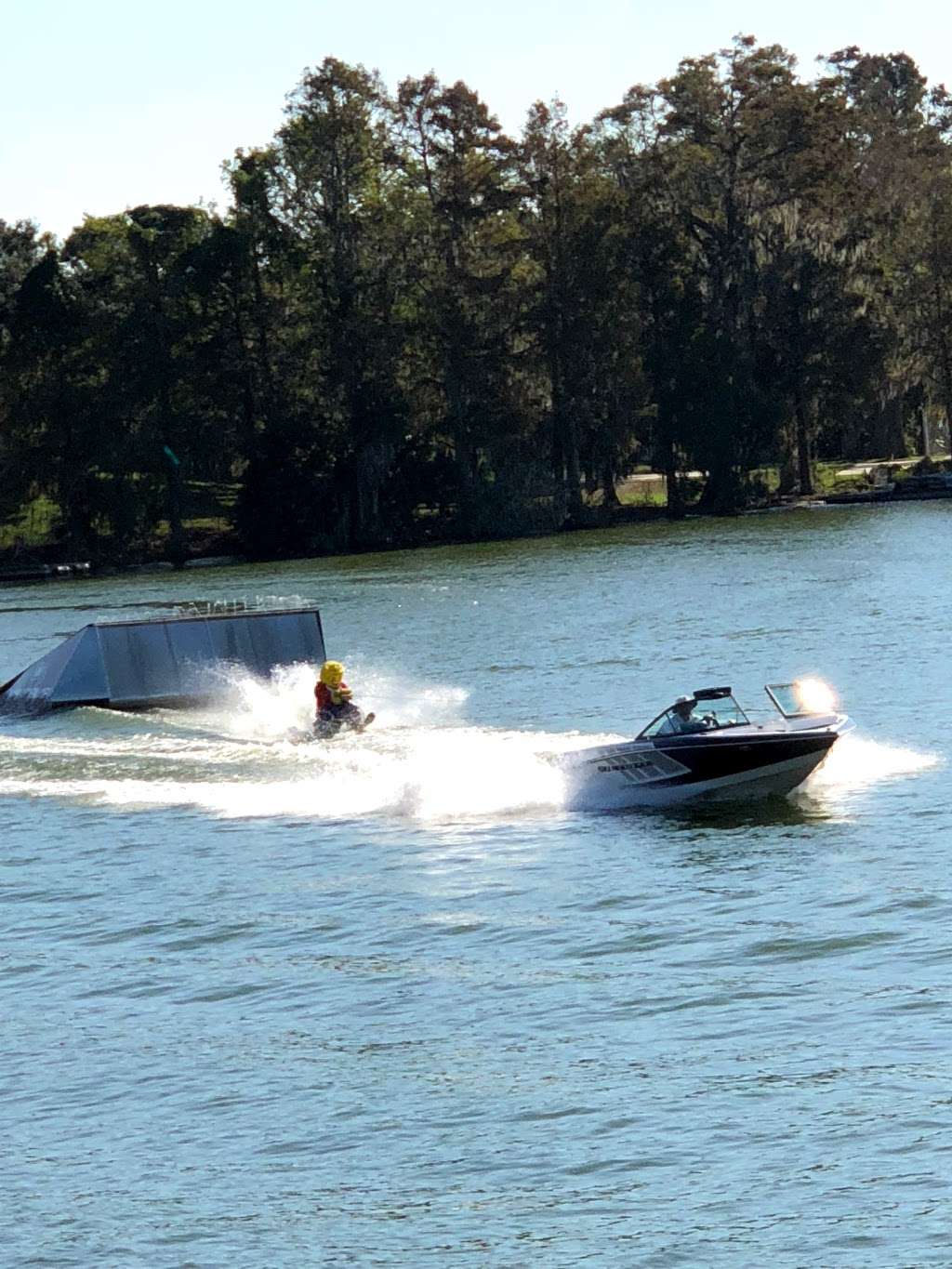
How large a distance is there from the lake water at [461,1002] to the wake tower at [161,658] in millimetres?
2433

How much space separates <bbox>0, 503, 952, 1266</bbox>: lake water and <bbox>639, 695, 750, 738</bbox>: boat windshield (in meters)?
1.26

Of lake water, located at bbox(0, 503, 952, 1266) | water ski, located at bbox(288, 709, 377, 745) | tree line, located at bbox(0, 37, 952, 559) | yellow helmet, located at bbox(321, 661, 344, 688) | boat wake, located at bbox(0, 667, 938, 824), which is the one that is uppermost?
tree line, located at bbox(0, 37, 952, 559)

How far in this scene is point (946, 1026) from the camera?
18.5 m

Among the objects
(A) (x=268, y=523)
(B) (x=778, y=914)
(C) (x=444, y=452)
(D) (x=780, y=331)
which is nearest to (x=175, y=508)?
(A) (x=268, y=523)

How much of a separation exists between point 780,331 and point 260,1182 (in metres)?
106

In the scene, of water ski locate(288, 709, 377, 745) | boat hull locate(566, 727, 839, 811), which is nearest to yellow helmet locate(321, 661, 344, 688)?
water ski locate(288, 709, 377, 745)

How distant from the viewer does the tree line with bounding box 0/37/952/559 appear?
379 feet

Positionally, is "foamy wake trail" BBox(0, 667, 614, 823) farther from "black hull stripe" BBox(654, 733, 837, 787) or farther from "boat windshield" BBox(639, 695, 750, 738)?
"black hull stripe" BBox(654, 733, 837, 787)

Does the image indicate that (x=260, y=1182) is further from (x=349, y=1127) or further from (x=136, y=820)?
(x=136, y=820)

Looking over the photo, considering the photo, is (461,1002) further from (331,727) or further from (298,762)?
(331,727)

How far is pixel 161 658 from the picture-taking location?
4494 centimetres

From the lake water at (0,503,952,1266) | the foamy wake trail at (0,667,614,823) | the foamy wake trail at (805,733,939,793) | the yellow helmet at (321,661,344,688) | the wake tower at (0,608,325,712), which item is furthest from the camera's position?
the wake tower at (0,608,325,712)

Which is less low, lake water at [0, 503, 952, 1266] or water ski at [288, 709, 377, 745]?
water ski at [288, 709, 377, 745]

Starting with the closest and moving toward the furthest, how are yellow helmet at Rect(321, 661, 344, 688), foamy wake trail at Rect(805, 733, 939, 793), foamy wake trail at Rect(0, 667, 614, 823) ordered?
foamy wake trail at Rect(805, 733, 939, 793) < foamy wake trail at Rect(0, 667, 614, 823) < yellow helmet at Rect(321, 661, 344, 688)
